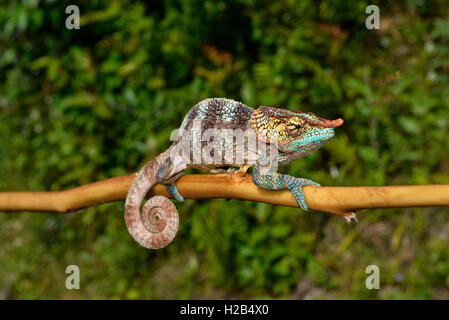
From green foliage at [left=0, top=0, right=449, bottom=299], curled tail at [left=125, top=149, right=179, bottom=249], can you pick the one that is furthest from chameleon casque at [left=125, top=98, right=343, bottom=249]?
green foliage at [left=0, top=0, right=449, bottom=299]

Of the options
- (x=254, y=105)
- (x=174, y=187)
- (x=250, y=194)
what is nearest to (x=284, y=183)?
(x=250, y=194)

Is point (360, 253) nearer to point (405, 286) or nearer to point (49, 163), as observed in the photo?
point (405, 286)

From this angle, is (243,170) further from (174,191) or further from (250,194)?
(174,191)

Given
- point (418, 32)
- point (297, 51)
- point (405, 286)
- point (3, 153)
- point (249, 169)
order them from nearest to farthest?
point (249, 169)
point (405, 286)
point (297, 51)
point (418, 32)
point (3, 153)

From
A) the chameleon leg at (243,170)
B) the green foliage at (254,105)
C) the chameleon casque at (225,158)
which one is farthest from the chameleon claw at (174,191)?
the green foliage at (254,105)

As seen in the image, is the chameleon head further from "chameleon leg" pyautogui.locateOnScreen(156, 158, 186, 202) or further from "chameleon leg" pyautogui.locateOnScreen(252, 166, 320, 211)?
"chameleon leg" pyautogui.locateOnScreen(156, 158, 186, 202)

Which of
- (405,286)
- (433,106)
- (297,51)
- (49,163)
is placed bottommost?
(405,286)

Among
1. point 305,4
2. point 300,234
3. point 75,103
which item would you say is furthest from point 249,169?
point 75,103

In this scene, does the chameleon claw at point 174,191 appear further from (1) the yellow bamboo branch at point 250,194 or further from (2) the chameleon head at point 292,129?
(2) the chameleon head at point 292,129
